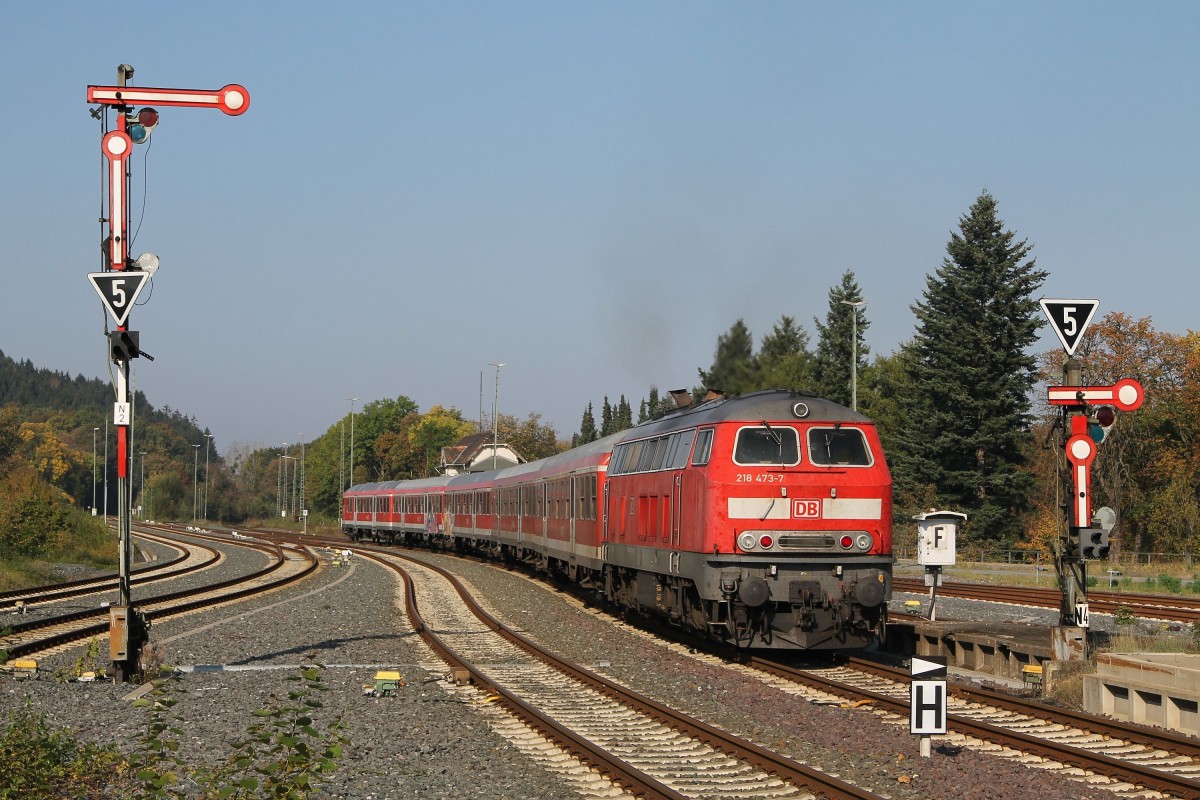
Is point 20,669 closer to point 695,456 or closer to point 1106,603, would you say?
point 695,456

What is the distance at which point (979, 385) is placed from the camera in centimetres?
5406

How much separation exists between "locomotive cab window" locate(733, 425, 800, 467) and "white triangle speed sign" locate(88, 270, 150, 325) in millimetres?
7479

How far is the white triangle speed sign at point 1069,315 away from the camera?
14.0 m

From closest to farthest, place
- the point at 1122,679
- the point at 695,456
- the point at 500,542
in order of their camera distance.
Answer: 1. the point at 1122,679
2. the point at 695,456
3. the point at 500,542

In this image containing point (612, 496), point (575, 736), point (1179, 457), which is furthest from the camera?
point (1179, 457)

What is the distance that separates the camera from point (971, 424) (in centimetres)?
→ 5459

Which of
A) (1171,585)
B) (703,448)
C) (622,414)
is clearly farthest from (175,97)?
(622,414)

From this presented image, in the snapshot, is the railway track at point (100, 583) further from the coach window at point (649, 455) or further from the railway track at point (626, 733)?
the coach window at point (649, 455)

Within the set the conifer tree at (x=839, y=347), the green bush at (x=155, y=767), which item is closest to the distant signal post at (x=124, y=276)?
the green bush at (x=155, y=767)

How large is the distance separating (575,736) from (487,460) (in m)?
94.9

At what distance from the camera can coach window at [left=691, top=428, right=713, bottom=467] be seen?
1619 centimetres

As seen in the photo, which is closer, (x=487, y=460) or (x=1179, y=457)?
(x=1179, y=457)

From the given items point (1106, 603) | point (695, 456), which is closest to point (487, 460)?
point (1106, 603)

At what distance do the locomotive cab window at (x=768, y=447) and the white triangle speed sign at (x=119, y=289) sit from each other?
7.48 metres
